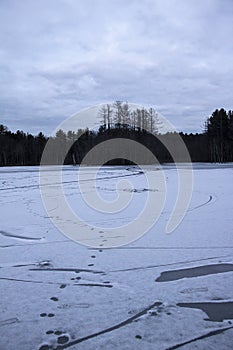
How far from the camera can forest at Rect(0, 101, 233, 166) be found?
52656mm

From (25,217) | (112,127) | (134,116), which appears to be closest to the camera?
(25,217)

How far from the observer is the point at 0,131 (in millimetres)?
80375

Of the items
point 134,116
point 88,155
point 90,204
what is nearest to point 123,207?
point 90,204

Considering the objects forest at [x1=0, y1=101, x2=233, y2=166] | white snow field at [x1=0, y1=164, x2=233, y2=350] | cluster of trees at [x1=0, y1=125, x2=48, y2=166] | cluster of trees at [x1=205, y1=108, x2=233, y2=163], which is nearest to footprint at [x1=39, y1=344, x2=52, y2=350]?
white snow field at [x1=0, y1=164, x2=233, y2=350]

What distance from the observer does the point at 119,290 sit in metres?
3.72

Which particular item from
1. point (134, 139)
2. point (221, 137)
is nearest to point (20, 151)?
point (134, 139)

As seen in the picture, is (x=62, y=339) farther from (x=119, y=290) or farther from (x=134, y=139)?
(x=134, y=139)

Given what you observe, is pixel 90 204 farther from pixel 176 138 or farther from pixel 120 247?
pixel 176 138

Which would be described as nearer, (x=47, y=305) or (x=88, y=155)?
(x=47, y=305)

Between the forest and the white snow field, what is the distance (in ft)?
129

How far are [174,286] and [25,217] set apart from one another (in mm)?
5212

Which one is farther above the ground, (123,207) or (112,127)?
(112,127)

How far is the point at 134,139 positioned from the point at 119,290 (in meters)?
47.5

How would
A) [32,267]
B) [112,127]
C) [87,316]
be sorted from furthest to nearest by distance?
[112,127]
[32,267]
[87,316]
